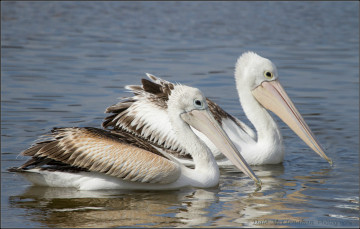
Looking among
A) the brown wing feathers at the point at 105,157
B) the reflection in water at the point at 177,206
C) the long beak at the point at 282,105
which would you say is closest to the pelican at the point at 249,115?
the long beak at the point at 282,105

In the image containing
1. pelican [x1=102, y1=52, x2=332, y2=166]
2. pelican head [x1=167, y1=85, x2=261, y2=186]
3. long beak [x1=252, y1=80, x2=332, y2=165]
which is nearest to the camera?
pelican head [x1=167, y1=85, x2=261, y2=186]

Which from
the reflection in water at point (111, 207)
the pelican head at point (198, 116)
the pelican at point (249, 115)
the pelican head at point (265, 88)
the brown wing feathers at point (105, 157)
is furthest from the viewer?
the pelican head at point (265, 88)

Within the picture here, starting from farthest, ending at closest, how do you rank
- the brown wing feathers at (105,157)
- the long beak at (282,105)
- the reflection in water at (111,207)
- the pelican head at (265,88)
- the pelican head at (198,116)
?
1. the pelican head at (265,88)
2. the long beak at (282,105)
3. the pelican head at (198,116)
4. the brown wing feathers at (105,157)
5. the reflection in water at (111,207)

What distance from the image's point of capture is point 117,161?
19.4 ft

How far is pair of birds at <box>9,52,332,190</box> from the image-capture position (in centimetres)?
592

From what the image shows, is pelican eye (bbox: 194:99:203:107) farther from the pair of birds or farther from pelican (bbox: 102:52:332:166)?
pelican (bbox: 102:52:332:166)

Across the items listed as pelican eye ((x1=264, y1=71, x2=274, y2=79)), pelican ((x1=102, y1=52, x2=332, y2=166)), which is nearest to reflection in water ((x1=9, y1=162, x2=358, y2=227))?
pelican ((x1=102, y1=52, x2=332, y2=166))

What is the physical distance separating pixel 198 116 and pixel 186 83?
4.00m

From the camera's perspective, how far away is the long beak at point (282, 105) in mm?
7262

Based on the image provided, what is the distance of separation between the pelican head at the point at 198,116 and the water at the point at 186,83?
0.96 ft

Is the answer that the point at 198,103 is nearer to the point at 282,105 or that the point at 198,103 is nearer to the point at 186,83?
the point at 282,105

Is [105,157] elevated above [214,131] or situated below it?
below

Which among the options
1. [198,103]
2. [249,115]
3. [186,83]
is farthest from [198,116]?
[186,83]

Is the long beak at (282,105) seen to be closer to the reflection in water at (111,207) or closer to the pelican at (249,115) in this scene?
the pelican at (249,115)
